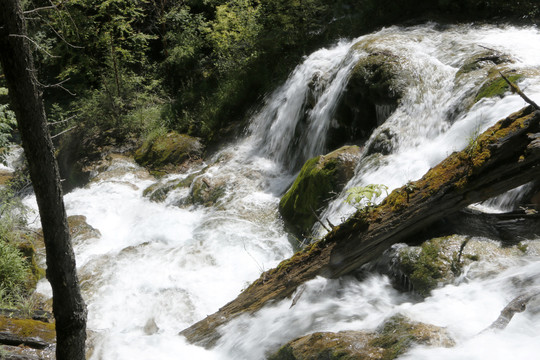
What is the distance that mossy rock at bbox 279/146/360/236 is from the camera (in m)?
6.96

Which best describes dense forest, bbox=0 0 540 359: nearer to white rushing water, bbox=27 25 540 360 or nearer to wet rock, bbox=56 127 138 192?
wet rock, bbox=56 127 138 192

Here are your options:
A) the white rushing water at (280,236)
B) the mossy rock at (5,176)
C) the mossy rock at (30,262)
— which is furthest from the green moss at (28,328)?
the mossy rock at (5,176)

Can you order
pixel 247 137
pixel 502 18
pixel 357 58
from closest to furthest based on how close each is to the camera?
pixel 357 58 < pixel 502 18 < pixel 247 137

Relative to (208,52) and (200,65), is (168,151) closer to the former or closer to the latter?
(200,65)

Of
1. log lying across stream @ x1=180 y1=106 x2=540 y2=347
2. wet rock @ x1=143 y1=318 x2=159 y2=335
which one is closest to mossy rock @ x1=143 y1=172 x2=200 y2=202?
wet rock @ x1=143 y1=318 x2=159 y2=335

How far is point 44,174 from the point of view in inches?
116

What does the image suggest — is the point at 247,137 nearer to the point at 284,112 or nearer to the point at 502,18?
the point at 284,112

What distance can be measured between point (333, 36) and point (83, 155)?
846 centimetres

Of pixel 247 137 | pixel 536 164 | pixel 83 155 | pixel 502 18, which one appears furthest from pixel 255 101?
pixel 536 164

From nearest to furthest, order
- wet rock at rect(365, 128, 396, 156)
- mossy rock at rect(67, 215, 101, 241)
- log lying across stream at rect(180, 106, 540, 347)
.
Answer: log lying across stream at rect(180, 106, 540, 347) → wet rock at rect(365, 128, 396, 156) → mossy rock at rect(67, 215, 101, 241)

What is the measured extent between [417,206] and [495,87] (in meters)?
3.19

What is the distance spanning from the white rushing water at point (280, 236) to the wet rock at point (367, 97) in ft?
0.72

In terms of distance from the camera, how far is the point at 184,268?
706cm

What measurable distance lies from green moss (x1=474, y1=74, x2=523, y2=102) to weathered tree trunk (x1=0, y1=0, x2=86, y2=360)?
5622 mm
